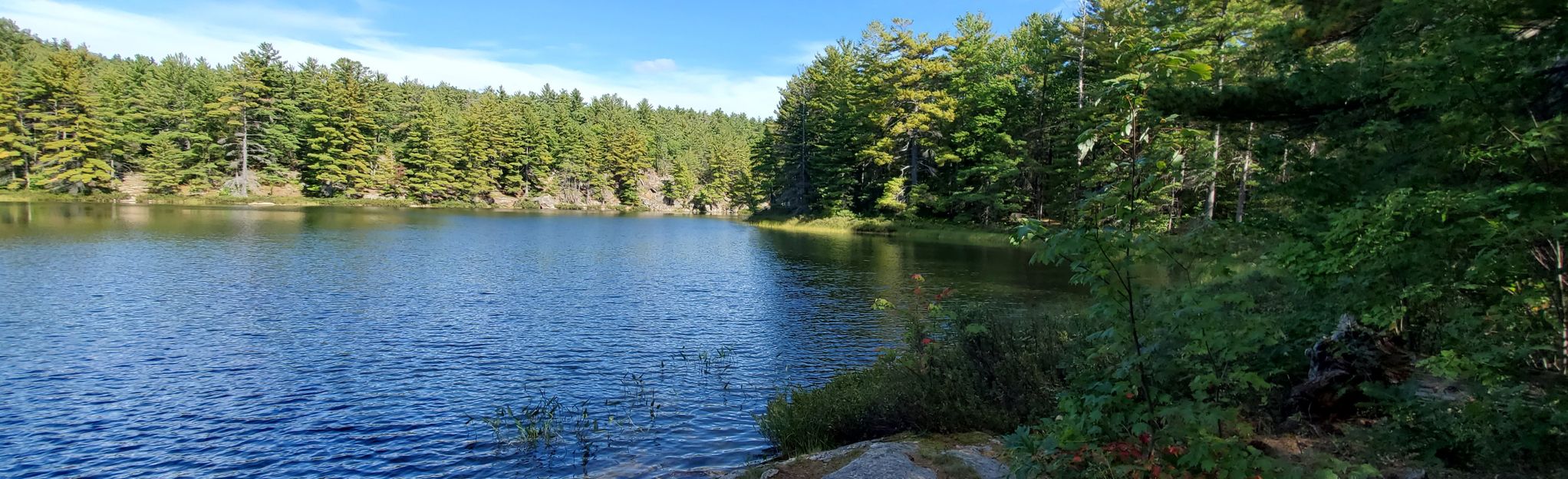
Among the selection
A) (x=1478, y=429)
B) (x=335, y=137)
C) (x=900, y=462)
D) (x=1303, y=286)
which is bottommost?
(x=900, y=462)

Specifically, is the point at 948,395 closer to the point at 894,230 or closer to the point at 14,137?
the point at 894,230

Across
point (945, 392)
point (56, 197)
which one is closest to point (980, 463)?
point (945, 392)

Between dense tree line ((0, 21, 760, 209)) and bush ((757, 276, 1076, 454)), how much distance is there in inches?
3362

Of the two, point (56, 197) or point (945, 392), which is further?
point (56, 197)

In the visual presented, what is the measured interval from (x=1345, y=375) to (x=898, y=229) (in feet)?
147

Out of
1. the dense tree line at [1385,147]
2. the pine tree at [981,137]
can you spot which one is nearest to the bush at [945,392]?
the dense tree line at [1385,147]

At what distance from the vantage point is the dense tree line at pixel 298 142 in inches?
2731

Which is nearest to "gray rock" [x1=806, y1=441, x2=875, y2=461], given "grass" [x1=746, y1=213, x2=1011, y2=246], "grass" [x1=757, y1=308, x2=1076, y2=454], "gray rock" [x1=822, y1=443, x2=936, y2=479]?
"gray rock" [x1=822, y1=443, x2=936, y2=479]

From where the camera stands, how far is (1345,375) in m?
7.38

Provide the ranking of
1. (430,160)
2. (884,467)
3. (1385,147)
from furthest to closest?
(430,160)
(1385,147)
(884,467)

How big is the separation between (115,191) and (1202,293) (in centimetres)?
9379

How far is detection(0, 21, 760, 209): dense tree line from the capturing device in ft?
228

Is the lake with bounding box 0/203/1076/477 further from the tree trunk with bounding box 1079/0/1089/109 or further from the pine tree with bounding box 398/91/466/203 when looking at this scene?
the pine tree with bounding box 398/91/466/203

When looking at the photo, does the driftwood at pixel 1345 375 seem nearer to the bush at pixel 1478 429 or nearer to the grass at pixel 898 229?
the bush at pixel 1478 429
